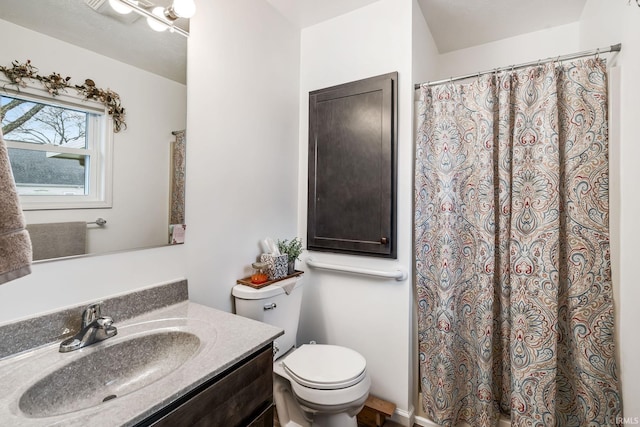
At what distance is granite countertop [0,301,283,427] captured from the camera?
62cm

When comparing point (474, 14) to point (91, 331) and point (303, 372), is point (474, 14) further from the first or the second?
point (91, 331)

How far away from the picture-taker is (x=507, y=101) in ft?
4.83

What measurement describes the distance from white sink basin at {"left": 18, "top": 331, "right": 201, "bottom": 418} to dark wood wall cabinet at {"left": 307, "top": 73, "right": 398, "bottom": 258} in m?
1.04

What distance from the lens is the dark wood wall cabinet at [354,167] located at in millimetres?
1656

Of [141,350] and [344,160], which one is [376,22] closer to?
[344,160]

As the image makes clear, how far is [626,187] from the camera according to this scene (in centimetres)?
116

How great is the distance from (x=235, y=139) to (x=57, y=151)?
0.75 meters

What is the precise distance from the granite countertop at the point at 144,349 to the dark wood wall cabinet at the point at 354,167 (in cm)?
86

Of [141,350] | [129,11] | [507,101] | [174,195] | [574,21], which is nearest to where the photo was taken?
[141,350]

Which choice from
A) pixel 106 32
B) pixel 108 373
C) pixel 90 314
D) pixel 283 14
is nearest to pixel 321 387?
pixel 108 373

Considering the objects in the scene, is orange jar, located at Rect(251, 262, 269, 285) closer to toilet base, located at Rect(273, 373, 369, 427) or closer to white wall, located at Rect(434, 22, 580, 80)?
toilet base, located at Rect(273, 373, 369, 427)

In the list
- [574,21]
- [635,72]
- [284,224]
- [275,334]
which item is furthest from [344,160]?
[574,21]

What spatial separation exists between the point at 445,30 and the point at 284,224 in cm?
170

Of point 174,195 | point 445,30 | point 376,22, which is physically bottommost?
point 174,195
